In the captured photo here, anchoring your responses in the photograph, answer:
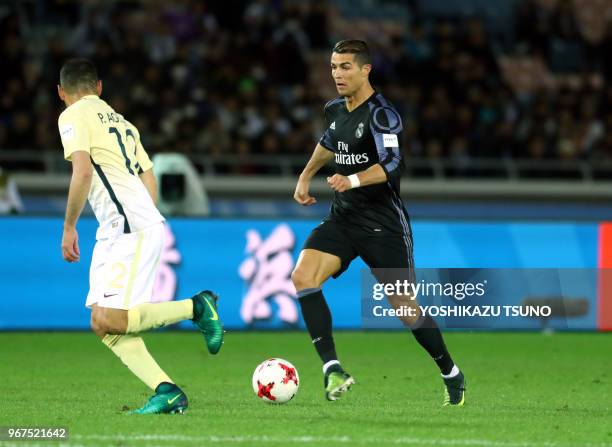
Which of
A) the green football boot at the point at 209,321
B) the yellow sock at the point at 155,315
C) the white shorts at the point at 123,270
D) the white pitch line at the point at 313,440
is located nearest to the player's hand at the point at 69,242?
the white shorts at the point at 123,270

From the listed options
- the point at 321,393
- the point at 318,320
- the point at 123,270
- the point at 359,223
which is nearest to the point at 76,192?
the point at 123,270

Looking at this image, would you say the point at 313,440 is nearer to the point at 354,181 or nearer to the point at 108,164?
the point at 354,181

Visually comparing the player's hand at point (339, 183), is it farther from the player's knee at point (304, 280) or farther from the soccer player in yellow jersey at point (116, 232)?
the soccer player in yellow jersey at point (116, 232)

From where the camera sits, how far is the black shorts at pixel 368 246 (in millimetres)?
7984

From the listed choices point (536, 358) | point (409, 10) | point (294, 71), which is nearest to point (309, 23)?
point (294, 71)

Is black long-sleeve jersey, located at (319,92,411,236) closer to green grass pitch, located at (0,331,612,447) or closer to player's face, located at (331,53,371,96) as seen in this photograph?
player's face, located at (331,53,371,96)

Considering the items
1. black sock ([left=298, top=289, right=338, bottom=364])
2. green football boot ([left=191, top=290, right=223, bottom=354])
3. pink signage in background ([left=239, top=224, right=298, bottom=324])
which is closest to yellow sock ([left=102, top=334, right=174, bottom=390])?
green football boot ([left=191, top=290, right=223, bottom=354])

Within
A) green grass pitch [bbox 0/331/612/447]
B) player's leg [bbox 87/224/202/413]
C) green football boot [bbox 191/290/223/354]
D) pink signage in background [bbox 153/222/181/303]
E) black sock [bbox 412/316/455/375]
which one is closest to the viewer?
green grass pitch [bbox 0/331/612/447]

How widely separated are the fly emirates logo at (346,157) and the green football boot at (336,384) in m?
1.30

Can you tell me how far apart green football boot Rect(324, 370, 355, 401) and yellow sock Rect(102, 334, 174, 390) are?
0.95m

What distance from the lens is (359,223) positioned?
8070 millimetres

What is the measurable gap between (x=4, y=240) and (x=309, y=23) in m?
8.18

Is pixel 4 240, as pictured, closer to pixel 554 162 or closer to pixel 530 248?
pixel 530 248

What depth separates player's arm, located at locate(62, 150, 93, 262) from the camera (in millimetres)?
7121
